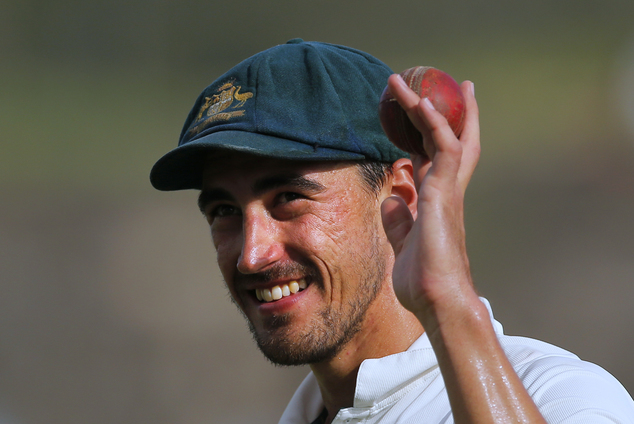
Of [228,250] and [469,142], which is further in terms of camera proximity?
[228,250]

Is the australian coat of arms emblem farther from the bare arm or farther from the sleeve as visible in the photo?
the sleeve

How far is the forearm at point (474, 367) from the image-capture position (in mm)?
1010

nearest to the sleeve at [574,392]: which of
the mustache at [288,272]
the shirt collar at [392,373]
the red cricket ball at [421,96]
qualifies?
the shirt collar at [392,373]

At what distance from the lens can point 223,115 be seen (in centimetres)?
183

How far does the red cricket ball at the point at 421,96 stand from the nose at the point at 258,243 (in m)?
0.49

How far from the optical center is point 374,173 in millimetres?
1875

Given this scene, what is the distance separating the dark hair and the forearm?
0.80 m

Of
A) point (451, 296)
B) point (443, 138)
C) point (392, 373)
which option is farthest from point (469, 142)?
point (392, 373)

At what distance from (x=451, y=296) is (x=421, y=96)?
1.59ft

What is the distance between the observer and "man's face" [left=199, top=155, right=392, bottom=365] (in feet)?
5.78

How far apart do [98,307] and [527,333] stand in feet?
14.0

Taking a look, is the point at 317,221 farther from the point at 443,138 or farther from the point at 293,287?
the point at 443,138

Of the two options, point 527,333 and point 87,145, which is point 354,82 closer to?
point 527,333

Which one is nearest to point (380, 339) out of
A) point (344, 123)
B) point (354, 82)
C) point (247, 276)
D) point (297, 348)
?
point (297, 348)
